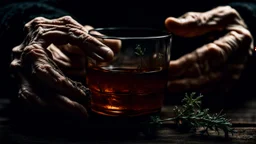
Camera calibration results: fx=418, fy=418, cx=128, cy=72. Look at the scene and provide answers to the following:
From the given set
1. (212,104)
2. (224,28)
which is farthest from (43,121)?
(224,28)

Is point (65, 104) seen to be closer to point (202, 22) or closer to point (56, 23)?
point (56, 23)

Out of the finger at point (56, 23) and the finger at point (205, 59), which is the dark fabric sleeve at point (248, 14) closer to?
the finger at point (205, 59)

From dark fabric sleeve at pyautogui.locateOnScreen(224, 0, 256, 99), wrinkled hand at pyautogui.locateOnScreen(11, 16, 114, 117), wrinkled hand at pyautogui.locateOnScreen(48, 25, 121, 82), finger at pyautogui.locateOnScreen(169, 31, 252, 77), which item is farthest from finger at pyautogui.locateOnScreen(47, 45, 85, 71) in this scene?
dark fabric sleeve at pyautogui.locateOnScreen(224, 0, 256, 99)

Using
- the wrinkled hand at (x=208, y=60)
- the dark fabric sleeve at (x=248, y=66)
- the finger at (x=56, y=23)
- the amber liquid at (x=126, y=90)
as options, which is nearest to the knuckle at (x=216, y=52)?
the wrinkled hand at (x=208, y=60)

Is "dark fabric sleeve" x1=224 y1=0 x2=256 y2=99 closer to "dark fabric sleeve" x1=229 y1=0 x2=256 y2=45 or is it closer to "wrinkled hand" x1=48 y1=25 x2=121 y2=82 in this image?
"dark fabric sleeve" x1=229 y1=0 x2=256 y2=45

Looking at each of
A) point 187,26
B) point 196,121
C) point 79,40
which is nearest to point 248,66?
point 187,26

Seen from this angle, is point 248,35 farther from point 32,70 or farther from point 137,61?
point 32,70

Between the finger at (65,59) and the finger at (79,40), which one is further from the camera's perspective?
the finger at (65,59)
